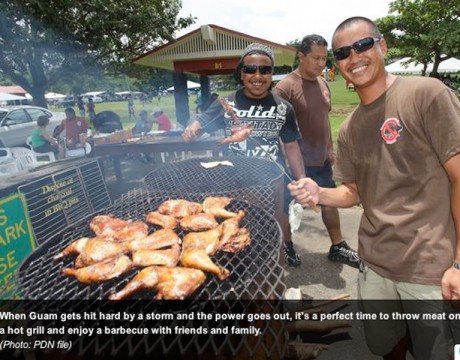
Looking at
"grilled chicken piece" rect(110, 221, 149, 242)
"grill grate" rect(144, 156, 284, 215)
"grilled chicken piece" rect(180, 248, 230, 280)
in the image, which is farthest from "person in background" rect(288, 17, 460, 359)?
"grilled chicken piece" rect(110, 221, 149, 242)

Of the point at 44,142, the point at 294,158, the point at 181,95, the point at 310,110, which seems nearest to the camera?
the point at 294,158

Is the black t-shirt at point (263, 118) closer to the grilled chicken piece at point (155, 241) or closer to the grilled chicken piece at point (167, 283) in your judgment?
the grilled chicken piece at point (155, 241)

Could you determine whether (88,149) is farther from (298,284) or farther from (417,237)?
(417,237)

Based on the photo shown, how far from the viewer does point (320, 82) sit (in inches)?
180

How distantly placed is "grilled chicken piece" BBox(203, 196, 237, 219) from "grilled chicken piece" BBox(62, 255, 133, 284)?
822 mm

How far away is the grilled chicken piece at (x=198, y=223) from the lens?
2.37 m

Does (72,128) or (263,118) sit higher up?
(263,118)

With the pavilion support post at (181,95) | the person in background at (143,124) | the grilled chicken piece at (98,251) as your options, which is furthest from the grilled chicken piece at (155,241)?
the pavilion support post at (181,95)

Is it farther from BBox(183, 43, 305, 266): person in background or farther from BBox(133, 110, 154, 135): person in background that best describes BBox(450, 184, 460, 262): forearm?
BBox(133, 110, 154, 135): person in background

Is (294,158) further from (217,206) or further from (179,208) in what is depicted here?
(179,208)

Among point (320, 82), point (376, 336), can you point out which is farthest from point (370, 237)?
point (320, 82)

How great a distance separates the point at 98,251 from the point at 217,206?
984 millimetres

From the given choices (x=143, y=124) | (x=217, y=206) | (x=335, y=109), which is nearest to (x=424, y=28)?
(x=335, y=109)

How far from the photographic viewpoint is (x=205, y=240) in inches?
83.5
